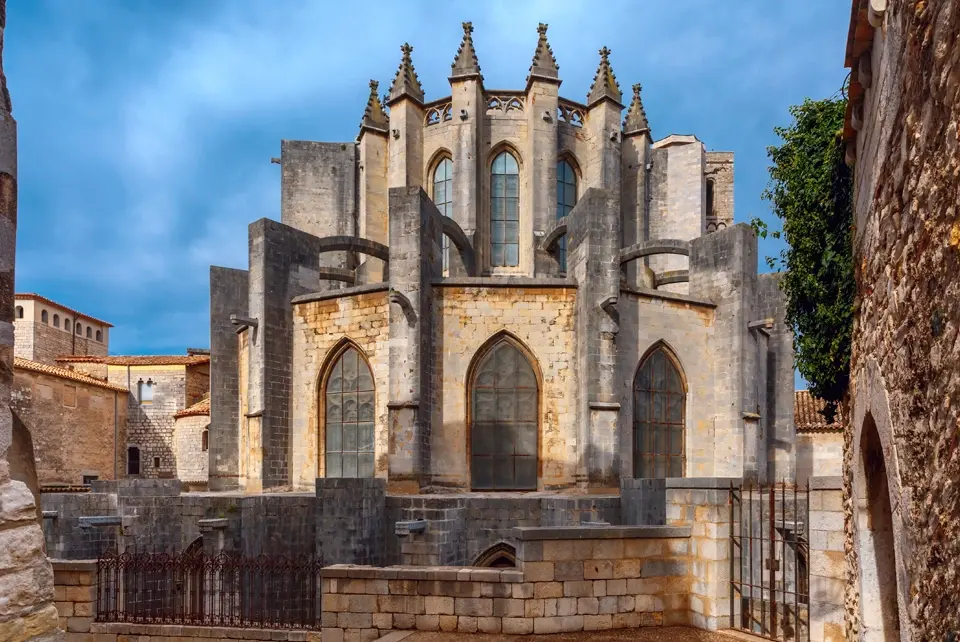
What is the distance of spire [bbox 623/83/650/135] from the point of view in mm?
22812

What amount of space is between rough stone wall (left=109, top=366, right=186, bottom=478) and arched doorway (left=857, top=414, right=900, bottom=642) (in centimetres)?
3145

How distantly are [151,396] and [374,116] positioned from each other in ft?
59.9

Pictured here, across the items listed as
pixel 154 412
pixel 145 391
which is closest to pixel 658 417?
pixel 154 412

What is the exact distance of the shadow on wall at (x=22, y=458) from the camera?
261 centimetres

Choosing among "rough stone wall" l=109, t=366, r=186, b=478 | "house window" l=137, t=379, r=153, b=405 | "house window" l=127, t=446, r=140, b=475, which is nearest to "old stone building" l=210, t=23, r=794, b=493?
"rough stone wall" l=109, t=366, r=186, b=478

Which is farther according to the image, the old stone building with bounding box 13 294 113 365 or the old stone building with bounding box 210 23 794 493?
the old stone building with bounding box 13 294 113 365

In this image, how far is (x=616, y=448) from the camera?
1438cm

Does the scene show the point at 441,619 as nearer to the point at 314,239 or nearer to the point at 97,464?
the point at 314,239

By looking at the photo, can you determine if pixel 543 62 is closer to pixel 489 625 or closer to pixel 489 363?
pixel 489 363

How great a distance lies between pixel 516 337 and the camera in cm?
1536

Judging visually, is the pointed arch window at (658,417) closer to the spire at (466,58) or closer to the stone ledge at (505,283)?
the stone ledge at (505,283)

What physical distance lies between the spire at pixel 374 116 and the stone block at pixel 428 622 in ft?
57.8

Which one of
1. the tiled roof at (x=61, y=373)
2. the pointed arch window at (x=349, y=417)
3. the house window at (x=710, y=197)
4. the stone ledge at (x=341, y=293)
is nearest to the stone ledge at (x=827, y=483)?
the stone ledge at (x=341, y=293)

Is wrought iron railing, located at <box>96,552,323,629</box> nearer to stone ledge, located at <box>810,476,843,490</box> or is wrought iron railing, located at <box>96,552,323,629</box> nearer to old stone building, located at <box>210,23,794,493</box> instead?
old stone building, located at <box>210,23,794,493</box>
